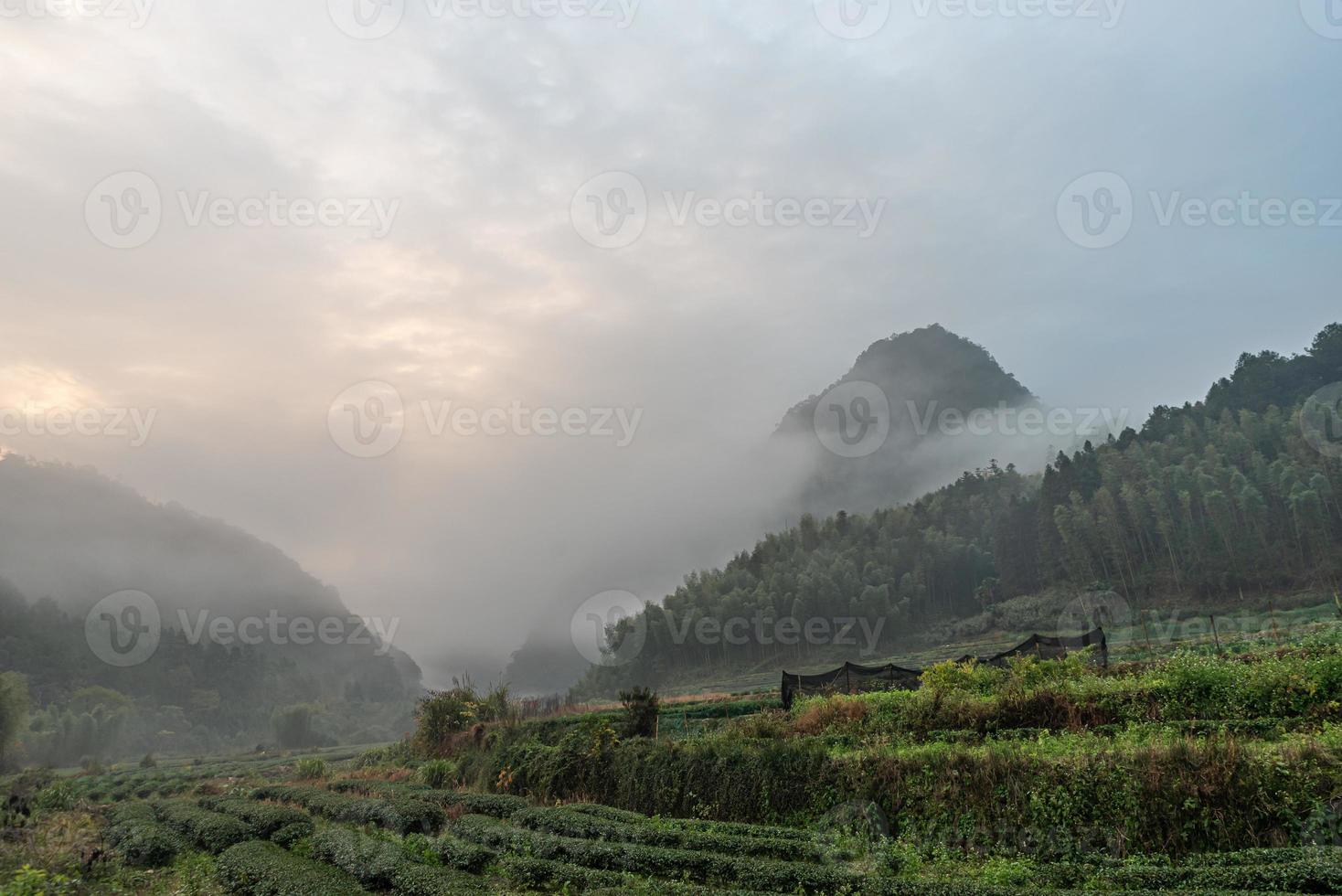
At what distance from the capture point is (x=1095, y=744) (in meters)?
13.8

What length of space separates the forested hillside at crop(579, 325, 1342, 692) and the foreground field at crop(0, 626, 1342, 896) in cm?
6991

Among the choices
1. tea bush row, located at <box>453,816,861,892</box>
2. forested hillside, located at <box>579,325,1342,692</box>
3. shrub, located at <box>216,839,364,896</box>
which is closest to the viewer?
tea bush row, located at <box>453,816,861,892</box>

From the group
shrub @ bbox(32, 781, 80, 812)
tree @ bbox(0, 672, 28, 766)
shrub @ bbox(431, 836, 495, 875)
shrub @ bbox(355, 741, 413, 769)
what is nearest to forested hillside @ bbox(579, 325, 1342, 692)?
shrub @ bbox(355, 741, 413, 769)

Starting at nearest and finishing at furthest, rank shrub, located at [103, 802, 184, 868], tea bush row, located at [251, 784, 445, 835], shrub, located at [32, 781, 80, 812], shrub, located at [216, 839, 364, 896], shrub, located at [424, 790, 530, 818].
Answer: shrub, located at [216, 839, 364, 896], shrub, located at [103, 802, 184, 868], tea bush row, located at [251, 784, 445, 835], shrub, located at [424, 790, 530, 818], shrub, located at [32, 781, 80, 812]

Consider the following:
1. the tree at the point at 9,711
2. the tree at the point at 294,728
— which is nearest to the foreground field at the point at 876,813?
the tree at the point at 9,711

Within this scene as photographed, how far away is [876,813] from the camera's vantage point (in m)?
13.9

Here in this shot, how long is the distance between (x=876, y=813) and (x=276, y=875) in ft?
37.5

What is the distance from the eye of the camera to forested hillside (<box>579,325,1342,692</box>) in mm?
76438

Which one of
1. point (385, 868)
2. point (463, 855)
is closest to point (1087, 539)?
point (463, 855)

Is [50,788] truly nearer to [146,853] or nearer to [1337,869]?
[146,853]

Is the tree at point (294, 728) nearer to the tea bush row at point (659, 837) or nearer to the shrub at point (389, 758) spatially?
the shrub at point (389, 758)

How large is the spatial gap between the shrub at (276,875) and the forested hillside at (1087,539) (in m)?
83.3

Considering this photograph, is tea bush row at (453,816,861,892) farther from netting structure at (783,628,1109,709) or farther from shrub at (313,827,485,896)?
netting structure at (783,628,1109,709)

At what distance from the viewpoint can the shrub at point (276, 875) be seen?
12977 millimetres
